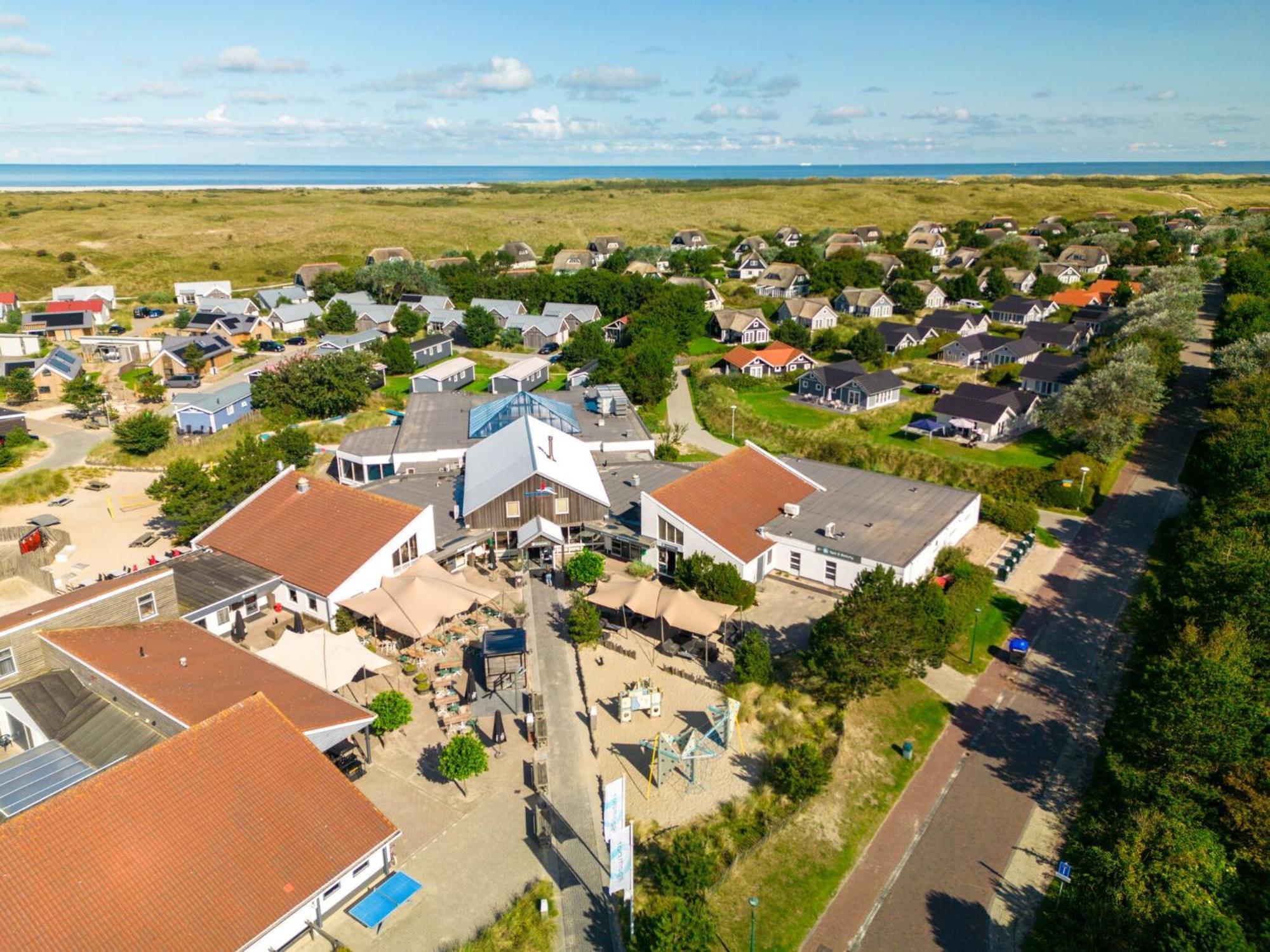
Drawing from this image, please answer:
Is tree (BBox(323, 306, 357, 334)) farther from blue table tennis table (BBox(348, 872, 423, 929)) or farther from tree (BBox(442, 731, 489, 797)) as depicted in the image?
blue table tennis table (BBox(348, 872, 423, 929))

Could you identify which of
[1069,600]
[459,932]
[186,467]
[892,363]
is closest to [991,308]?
[892,363]

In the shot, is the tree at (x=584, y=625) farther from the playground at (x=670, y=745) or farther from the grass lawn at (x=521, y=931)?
the grass lawn at (x=521, y=931)

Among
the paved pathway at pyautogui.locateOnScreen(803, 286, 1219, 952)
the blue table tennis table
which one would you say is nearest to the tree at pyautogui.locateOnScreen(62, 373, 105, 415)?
the blue table tennis table

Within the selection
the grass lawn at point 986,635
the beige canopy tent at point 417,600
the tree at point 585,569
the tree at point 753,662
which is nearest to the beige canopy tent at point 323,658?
the beige canopy tent at point 417,600

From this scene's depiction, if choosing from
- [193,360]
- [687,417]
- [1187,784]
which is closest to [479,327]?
[193,360]

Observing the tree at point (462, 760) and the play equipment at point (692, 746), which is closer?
the tree at point (462, 760)

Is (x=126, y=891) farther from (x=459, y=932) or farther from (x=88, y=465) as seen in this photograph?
(x=88, y=465)
